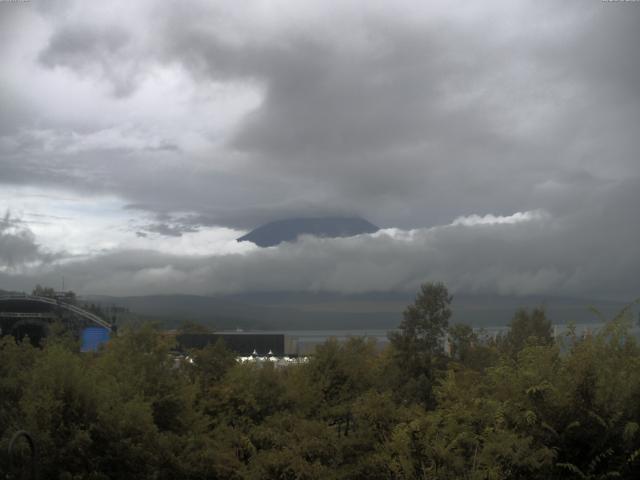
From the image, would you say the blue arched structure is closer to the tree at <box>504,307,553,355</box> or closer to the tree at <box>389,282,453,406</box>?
the tree at <box>389,282,453,406</box>

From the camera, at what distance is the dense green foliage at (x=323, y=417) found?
49.1 feet

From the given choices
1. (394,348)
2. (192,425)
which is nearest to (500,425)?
(192,425)

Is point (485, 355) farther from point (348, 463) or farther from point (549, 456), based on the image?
point (549, 456)

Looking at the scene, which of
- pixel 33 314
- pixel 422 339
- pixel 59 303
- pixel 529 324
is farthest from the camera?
pixel 59 303

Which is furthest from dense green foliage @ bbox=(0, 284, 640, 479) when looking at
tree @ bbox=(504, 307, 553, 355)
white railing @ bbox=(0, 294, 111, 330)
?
white railing @ bbox=(0, 294, 111, 330)

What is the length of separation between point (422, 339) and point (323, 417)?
26923 mm

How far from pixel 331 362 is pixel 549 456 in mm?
15584

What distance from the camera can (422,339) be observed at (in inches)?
2056

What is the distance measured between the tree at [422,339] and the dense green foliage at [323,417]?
15.6 metres

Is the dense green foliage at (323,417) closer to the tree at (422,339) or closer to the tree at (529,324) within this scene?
the tree at (422,339)

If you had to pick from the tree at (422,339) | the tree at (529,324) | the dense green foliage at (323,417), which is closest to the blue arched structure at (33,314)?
the tree at (422,339)

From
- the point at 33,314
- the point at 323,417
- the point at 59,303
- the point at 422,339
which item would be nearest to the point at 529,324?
the point at 422,339

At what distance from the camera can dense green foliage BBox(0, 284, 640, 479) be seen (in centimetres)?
1495

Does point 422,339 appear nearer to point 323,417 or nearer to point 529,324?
point 529,324
